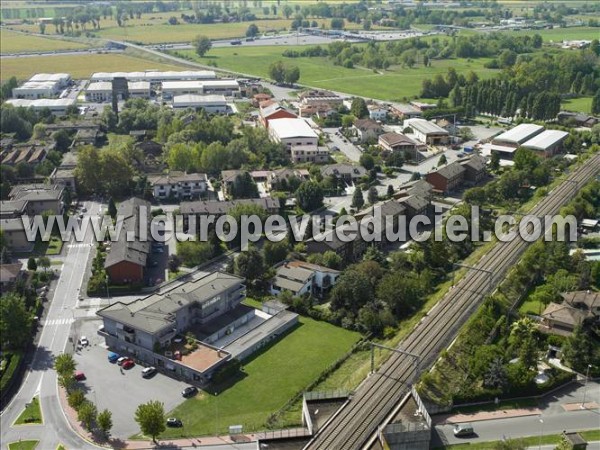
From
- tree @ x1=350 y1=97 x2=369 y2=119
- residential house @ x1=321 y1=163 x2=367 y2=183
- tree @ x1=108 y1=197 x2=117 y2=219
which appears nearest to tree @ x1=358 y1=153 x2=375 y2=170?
residential house @ x1=321 y1=163 x2=367 y2=183

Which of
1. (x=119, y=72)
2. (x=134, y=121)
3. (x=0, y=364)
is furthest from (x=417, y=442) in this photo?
(x=119, y=72)

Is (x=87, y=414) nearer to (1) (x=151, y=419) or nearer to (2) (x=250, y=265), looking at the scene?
(1) (x=151, y=419)

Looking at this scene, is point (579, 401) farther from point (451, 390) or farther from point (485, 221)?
point (485, 221)

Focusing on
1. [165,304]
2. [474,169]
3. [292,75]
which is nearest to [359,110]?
[474,169]

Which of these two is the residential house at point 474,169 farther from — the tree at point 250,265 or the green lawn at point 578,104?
the green lawn at point 578,104

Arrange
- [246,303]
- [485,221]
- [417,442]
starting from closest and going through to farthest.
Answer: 1. [417,442]
2. [246,303]
3. [485,221]

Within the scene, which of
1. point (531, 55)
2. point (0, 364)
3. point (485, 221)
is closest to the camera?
point (0, 364)
